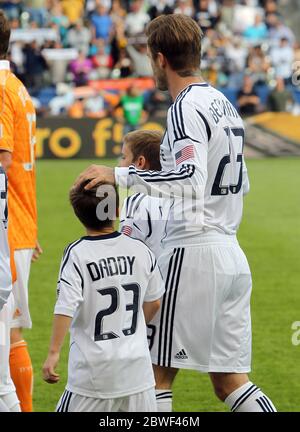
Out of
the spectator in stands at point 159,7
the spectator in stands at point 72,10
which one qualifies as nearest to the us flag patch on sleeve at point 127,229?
the spectator in stands at point 159,7

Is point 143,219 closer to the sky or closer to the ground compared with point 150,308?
closer to the sky

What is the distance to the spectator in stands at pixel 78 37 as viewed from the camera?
955 inches

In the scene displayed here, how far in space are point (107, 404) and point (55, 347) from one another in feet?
1.03

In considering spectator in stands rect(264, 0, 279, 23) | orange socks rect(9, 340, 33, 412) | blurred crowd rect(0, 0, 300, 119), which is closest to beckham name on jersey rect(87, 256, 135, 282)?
orange socks rect(9, 340, 33, 412)

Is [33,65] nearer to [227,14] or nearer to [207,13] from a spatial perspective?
[207,13]

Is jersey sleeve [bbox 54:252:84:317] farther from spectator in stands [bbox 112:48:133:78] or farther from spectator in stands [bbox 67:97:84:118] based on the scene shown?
spectator in stands [bbox 112:48:133:78]

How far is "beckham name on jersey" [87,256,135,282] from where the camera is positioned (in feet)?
13.4

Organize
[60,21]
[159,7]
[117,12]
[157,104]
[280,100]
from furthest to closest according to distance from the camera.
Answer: [159,7] → [117,12] → [60,21] → [280,100] → [157,104]

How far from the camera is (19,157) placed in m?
5.09

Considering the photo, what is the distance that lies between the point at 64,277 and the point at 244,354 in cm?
95

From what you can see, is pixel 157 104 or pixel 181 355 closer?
pixel 181 355

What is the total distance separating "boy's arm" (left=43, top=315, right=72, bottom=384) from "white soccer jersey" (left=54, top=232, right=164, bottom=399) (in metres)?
0.04

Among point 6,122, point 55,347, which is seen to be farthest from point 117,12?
point 55,347

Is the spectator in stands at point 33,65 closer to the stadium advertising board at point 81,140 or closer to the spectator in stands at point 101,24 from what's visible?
the spectator in stands at point 101,24
